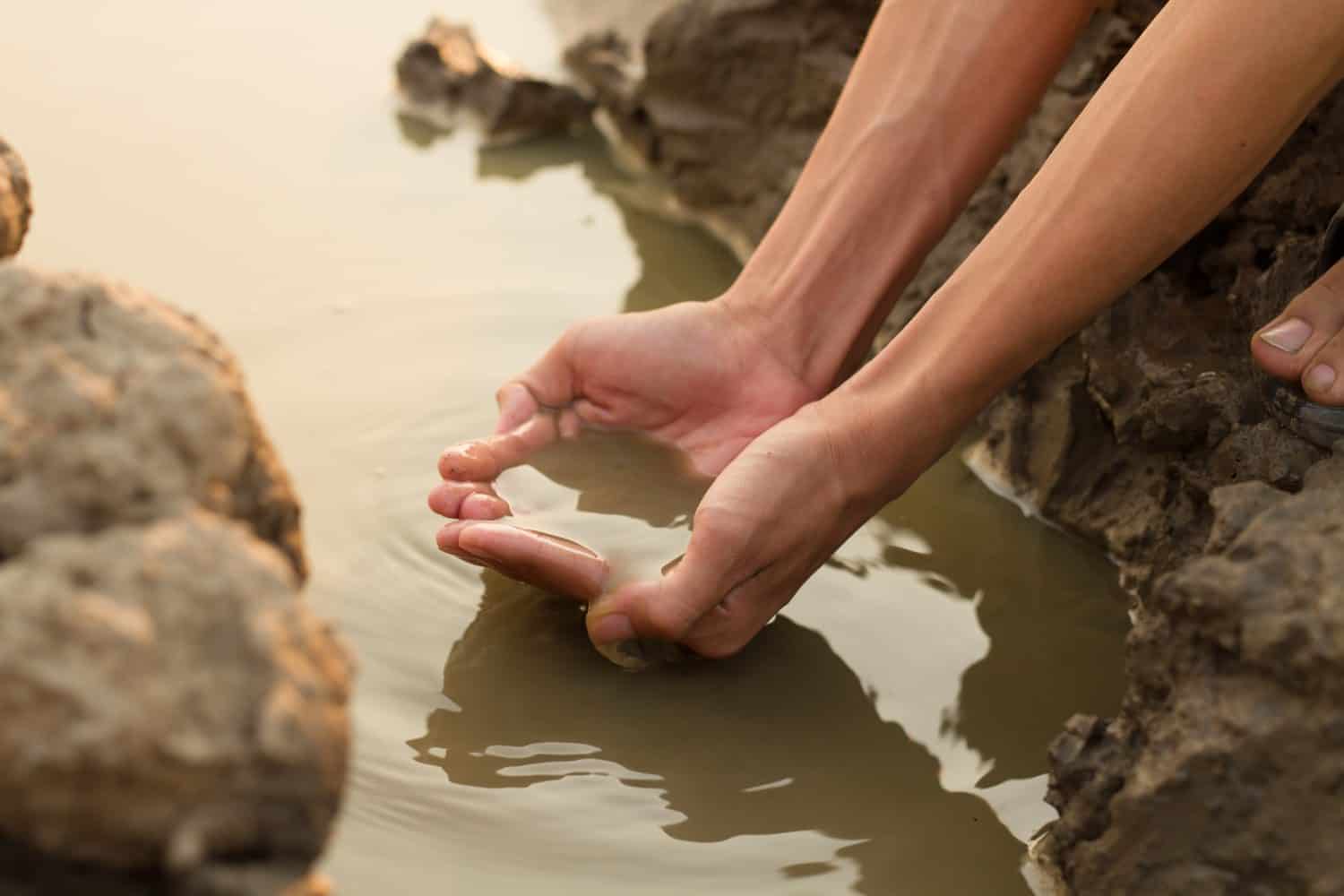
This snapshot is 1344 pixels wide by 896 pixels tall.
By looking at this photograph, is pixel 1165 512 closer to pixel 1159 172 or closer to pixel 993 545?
pixel 993 545

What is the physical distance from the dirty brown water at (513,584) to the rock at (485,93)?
0.28ft

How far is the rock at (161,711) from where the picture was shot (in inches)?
35.9

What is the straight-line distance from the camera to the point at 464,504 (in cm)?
205

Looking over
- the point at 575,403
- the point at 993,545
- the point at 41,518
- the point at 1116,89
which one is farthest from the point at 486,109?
the point at 41,518

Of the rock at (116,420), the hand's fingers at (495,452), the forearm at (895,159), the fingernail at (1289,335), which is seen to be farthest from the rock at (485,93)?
the rock at (116,420)

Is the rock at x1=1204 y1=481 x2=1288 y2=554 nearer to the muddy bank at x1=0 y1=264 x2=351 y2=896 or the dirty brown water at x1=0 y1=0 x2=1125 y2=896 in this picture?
the dirty brown water at x1=0 y1=0 x2=1125 y2=896

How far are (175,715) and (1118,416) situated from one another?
170 centimetres

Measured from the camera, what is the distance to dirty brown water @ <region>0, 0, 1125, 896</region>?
68.4 inches

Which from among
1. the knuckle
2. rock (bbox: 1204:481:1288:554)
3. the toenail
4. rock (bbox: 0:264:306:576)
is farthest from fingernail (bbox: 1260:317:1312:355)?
rock (bbox: 0:264:306:576)

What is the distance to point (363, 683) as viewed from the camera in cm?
193

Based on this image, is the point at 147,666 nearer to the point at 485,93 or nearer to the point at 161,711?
the point at 161,711

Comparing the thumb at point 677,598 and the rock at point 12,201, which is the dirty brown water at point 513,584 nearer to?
the thumb at point 677,598

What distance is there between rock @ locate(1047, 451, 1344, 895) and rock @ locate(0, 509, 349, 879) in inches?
34.8

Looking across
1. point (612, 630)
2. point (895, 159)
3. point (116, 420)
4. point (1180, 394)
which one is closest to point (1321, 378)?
point (1180, 394)
